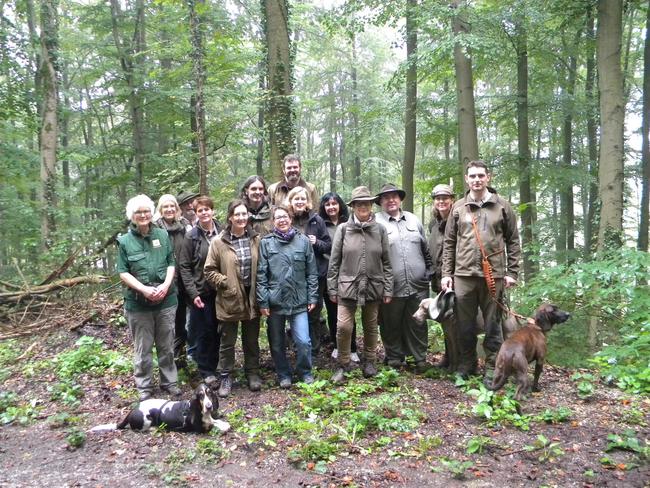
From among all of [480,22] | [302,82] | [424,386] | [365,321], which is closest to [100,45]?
[302,82]

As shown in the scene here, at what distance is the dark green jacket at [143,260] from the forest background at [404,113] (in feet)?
9.62

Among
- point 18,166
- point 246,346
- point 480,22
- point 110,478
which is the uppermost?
point 480,22

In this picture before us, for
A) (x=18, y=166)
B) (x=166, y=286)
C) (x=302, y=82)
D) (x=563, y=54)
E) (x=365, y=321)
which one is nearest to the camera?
(x=166, y=286)

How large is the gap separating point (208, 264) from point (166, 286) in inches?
19.7

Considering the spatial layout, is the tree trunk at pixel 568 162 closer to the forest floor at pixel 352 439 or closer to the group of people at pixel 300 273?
the group of people at pixel 300 273

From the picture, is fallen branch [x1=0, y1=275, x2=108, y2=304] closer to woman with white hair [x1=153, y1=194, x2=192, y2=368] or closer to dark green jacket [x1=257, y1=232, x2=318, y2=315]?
woman with white hair [x1=153, y1=194, x2=192, y2=368]

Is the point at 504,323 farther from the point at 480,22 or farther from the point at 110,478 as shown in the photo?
the point at 480,22

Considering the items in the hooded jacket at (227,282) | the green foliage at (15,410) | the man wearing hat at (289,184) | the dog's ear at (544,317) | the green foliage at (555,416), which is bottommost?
the green foliage at (15,410)

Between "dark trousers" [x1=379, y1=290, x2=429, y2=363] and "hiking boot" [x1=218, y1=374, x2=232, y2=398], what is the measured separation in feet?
6.48

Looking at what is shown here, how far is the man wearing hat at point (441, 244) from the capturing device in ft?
18.1

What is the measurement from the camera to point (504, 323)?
510cm

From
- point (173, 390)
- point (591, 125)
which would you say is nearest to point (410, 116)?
point (591, 125)

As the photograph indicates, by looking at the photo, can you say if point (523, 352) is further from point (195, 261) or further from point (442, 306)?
point (195, 261)

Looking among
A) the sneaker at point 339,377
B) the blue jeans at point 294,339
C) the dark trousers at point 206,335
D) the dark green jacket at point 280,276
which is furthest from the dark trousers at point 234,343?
the sneaker at point 339,377
